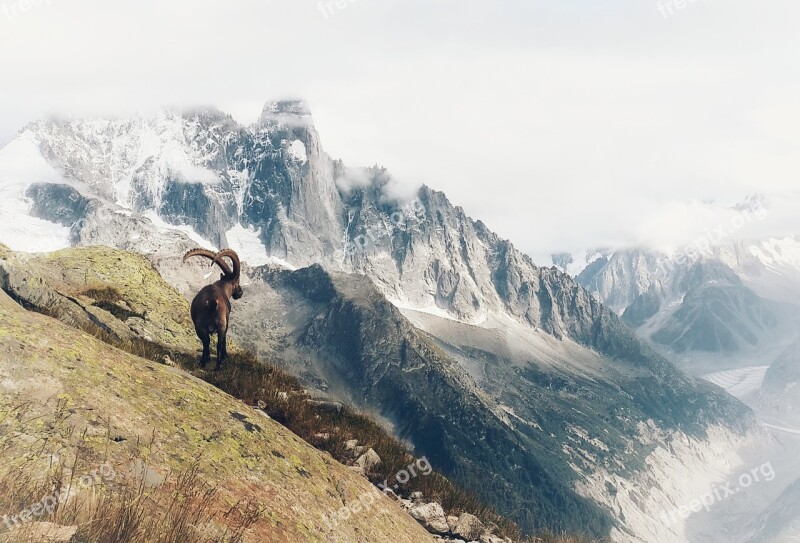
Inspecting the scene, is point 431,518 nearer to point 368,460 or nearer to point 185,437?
point 368,460

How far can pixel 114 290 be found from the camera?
19.2 m

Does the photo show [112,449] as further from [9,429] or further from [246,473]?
[246,473]

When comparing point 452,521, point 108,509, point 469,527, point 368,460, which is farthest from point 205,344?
point 108,509

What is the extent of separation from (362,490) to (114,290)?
13716 mm

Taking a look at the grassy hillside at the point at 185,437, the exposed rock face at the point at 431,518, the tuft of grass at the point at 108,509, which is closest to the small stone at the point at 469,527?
the exposed rock face at the point at 431,518

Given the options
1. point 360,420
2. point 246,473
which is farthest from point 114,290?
point 246,473

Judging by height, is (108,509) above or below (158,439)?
above

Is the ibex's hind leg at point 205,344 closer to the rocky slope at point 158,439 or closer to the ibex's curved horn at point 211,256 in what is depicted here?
the ibex's curved horn at point 211,256

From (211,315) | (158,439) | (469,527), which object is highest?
(211,315)
